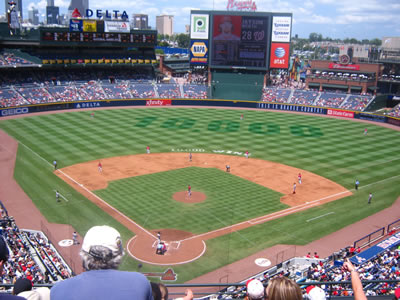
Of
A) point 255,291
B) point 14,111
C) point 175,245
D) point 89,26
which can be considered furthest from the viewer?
point 89,26

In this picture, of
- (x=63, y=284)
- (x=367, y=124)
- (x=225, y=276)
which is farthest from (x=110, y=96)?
(x=63, y=284)

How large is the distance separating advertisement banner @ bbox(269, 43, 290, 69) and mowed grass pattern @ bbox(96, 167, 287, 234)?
49.0 m

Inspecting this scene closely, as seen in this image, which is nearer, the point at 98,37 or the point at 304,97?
the point at 98,37

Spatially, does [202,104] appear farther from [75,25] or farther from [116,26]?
[75,25]

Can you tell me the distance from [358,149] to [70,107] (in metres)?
49.4

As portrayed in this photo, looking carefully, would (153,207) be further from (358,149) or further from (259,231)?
(358,149)

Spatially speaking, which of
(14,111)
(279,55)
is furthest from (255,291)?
(279,55)

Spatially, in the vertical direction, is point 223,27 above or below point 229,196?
above

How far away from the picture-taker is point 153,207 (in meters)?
29.9

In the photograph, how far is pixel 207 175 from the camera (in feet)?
124

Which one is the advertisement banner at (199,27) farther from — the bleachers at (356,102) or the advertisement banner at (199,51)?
the bleachers at (356,102)

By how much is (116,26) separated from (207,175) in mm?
54328

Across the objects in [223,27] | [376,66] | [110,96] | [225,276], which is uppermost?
[223,27]

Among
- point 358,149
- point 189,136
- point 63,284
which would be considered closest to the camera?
point 63,284
